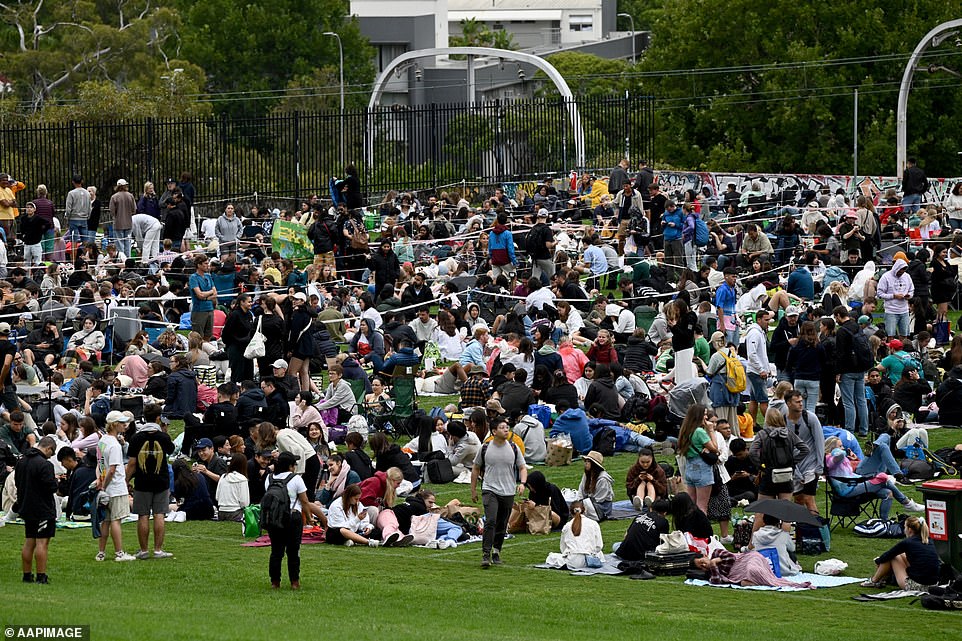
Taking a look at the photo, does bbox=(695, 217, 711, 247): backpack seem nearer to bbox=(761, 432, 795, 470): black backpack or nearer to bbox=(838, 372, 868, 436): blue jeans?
bbox=(838, 372, 868, 436): blue jeans

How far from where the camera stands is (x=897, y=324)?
26297mm

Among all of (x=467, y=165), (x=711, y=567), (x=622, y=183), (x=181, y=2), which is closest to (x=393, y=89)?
(x=181, y=2)

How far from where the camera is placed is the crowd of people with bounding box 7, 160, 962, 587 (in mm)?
17094

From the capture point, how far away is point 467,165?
1761 inches

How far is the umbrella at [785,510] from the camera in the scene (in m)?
15.4

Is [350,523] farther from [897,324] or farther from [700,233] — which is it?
[700,233]

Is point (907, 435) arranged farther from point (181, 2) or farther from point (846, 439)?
point (181, 2)

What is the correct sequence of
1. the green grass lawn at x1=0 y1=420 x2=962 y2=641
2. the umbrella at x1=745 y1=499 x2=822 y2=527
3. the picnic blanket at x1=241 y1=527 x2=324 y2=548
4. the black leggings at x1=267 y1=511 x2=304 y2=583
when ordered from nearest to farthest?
the green grass lawn at x1=0 y1=420 x2=962 y2=641
the black leggings at x1=267 y1=511 x2=304 y2=583
the umbrella at x1=745 y1=499 x2=822 y2=527
the picnic blanket at x1=241 y1=527 x2=324 y2=548

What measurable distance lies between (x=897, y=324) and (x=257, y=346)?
33.1 ft

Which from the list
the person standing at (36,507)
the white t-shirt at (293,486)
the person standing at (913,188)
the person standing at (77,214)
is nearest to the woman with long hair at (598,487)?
the white t-shirt at (293,486)

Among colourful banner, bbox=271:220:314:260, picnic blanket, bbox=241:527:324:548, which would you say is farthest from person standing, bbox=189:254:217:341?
picnic blanket, bbox=241:527:324:548

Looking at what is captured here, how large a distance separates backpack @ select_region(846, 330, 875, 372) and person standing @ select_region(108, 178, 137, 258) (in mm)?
16394

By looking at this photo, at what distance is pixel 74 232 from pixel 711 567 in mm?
21136

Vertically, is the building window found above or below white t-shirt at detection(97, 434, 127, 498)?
above
